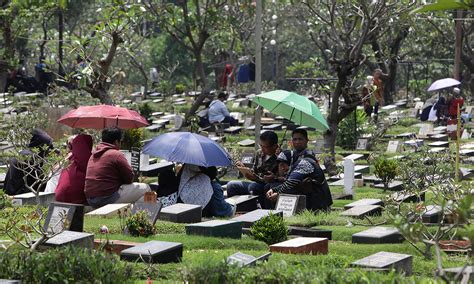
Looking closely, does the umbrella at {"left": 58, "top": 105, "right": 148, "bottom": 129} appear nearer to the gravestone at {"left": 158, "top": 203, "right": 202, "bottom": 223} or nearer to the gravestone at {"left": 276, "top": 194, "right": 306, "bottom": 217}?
the gravestone at {"left": 276, "top": 194, "right": 306, "bottom": 217}

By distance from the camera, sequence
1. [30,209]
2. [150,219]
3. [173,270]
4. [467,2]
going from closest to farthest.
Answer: [467,2], [173,270], [150,219], [30,209]

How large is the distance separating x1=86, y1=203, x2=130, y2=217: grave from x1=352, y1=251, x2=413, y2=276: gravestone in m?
4.41

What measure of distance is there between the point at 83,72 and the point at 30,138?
3.93 meters

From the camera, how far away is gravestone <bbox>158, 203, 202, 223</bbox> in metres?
12.8

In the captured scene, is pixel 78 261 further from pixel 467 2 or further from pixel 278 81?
pixel 278 81

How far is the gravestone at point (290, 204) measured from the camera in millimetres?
13891

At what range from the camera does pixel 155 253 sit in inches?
383

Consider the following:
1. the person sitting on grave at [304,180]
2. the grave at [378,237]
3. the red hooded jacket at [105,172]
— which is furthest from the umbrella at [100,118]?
the grave at [378,237]

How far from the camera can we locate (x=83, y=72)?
2009 centimetres

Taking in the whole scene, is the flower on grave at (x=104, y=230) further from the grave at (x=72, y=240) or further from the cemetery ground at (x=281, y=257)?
the grave at (x=72, y=240)

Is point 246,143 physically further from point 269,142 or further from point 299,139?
point 299,139

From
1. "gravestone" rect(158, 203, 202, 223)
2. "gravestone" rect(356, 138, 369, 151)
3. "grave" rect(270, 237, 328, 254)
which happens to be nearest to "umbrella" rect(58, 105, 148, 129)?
"gravestone" rect(158, 203, 202, 223)

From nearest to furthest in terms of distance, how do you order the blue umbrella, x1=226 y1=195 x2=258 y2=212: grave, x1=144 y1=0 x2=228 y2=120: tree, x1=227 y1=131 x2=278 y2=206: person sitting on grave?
the blue umbrella → x1=226 y1=195 x2=258 y2=212: grave → x1=227 y1=131 x2=278 y2=206: person sitting on grave → x1=144 y1=0 x2=228 y2=120: tree

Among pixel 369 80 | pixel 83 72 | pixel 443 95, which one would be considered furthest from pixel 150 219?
pixel 443 95
